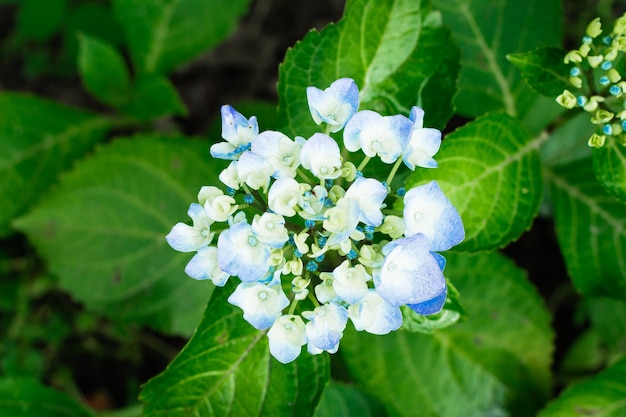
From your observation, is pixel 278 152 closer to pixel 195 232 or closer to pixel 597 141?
pixel 195 232

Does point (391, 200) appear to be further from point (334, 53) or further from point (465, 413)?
point (465, 413)

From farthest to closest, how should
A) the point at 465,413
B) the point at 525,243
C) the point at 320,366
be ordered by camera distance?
the point at 525,243
the point at 465,413
the point at 320,366

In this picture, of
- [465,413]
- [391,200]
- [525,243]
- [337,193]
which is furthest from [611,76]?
[525,243]

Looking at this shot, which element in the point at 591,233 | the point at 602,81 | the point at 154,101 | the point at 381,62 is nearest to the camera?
the point at 602,81

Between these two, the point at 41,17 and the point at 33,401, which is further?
the point at 41,17

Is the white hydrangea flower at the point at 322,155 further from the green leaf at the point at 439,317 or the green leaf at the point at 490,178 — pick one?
the green leaf at the point at 439,317

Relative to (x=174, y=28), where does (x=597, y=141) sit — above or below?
below

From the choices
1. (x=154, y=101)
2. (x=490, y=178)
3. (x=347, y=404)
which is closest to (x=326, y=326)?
(x=490, y=178)
